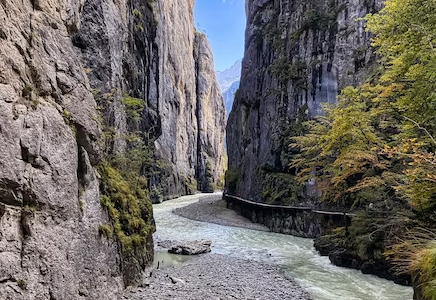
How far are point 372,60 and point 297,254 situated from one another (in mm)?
14458

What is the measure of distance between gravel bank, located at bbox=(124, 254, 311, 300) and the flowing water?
79 centimetres

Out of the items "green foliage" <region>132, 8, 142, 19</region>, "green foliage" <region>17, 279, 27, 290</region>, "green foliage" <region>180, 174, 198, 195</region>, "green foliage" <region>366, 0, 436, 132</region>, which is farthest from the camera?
"green foliage" <region>180, 174, 198, 195</region>

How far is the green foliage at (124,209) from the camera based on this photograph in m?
7.35

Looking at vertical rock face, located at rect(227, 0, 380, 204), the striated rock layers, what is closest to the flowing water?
the striated rock layers

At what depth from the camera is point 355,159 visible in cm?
1111

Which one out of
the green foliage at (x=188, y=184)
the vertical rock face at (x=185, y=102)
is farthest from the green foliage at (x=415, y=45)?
the green foliage at (x=188, y=184)

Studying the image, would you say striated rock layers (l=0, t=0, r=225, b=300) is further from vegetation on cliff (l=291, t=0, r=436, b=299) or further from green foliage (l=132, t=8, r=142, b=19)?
green foliage (l=132, t=8, r=142, b=19)

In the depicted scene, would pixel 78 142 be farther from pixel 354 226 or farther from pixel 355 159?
pixel 354 226

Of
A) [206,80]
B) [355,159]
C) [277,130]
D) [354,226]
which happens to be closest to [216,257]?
[354,226]

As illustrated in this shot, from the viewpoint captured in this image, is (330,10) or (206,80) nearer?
(330,10)

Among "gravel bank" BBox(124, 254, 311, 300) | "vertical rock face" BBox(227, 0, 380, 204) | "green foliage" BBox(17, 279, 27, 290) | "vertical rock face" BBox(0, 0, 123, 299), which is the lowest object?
→ "gravel bank" BBox(124, 254, 311, 300)

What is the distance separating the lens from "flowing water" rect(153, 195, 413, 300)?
846cm

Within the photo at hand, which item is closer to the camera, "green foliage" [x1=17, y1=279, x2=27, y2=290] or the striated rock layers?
"green foliage" [x1=17, y1=279, x2=27, y2=290]

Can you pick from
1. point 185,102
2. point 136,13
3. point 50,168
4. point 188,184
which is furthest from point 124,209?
point 185,102
